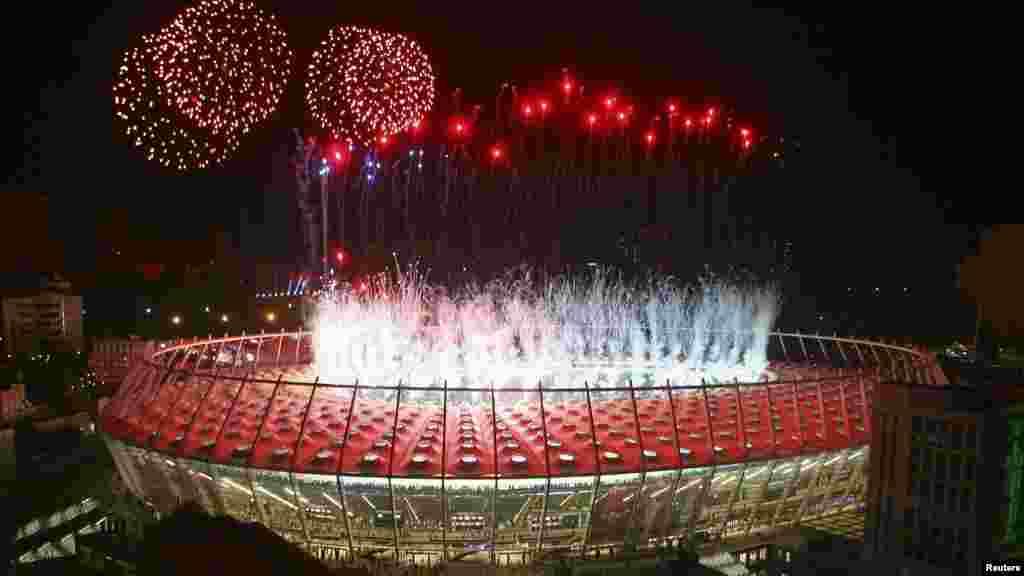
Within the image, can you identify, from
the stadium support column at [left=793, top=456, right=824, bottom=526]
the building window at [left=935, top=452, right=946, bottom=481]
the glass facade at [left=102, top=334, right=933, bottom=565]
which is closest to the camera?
the building window at [left=935, top=452, right=946, bottom=481]

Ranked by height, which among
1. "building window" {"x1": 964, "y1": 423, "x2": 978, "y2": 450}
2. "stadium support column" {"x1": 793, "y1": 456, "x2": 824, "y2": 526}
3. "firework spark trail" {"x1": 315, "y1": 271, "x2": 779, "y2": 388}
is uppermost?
"building window" {"x1": 964, "y1": 423, "x2": 978, "y2": 450}

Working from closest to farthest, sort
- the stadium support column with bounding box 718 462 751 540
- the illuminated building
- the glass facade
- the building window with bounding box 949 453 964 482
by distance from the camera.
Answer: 1. the illuminated building
2. the building window with bounding box 949 453 964 482
3. the glass facade
4. the stadium support column with bounding box 718 462 751 540

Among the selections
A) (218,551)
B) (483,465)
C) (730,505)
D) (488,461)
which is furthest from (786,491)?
(218,551)

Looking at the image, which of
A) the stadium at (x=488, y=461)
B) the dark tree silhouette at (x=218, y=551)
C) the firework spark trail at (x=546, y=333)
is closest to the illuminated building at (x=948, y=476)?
the stadium at (x=488, y=461)

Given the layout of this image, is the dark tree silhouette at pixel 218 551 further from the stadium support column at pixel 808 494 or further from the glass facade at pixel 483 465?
the stadium support column at pixel 808 494

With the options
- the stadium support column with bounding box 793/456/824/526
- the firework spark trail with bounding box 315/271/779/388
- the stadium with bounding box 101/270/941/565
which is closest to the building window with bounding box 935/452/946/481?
the stadium with bounding box 101/270/941/565

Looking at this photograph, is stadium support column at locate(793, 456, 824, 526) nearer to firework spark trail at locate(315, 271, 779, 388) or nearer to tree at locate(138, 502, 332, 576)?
firework spark trail at locate(315, 271, 779, 388)

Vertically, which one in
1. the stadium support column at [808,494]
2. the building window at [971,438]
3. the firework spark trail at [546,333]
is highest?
the building window at [971,438]

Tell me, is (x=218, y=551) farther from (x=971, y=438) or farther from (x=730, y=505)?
(x=971, y=438)
